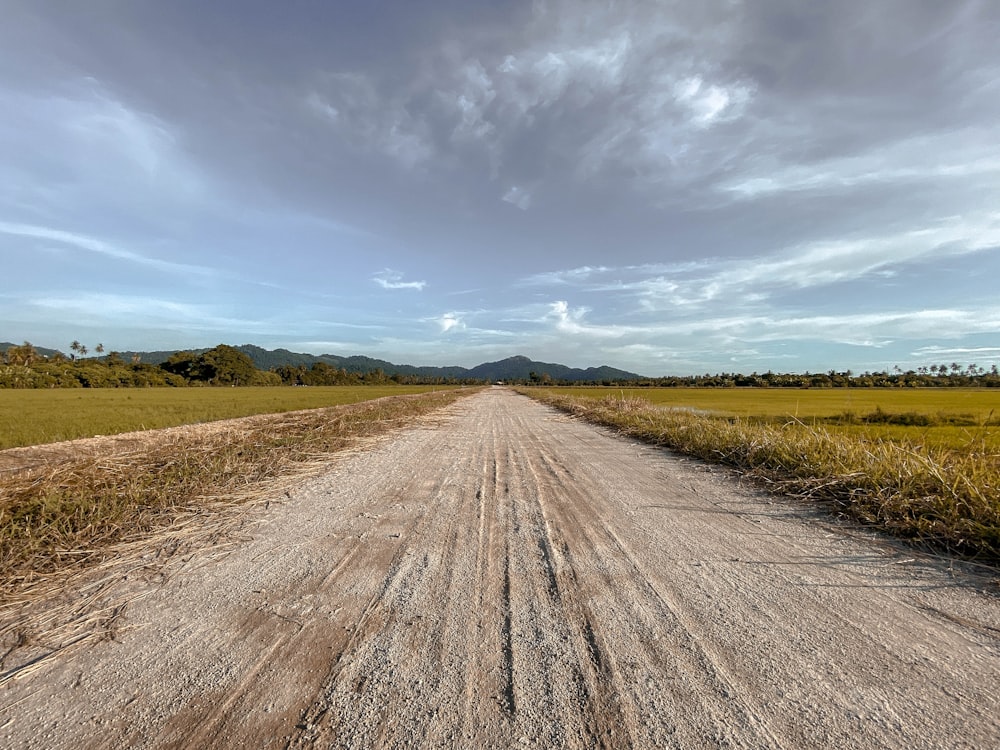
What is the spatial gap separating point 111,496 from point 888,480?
7544 mm

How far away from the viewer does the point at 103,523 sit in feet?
10.4

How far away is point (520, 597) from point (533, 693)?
2.52 feet

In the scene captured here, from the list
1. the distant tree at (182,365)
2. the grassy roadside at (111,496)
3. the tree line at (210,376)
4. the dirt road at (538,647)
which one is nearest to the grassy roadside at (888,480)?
the dirt road at (538,647)

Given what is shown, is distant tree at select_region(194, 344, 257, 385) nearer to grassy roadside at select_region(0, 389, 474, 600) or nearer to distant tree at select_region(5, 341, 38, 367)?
distant tree at select_region(5, 341, 38, 367)

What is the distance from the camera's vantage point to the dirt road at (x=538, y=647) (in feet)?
4.52

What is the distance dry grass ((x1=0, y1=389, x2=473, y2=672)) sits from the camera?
215cm

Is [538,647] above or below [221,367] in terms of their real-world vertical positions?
below

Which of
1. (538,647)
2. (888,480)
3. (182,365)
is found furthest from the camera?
(182,365)

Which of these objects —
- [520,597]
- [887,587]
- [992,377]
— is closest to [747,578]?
[887,587]

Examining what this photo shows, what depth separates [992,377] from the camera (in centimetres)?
4353

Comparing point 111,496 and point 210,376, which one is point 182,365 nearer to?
point 210,376

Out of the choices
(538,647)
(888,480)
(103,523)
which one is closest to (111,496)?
(103,523)

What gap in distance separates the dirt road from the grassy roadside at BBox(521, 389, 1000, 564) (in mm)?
527

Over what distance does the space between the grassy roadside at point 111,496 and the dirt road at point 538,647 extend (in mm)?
861
